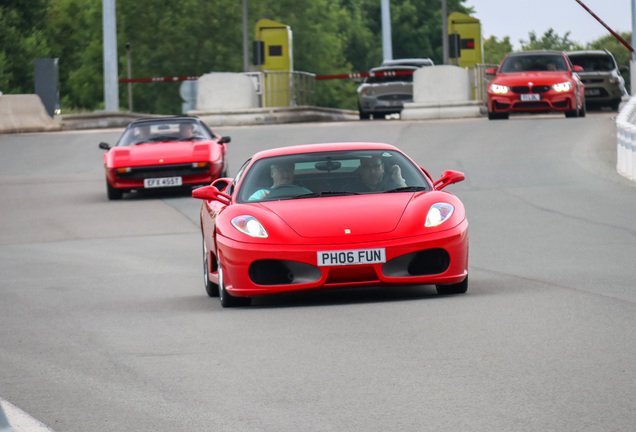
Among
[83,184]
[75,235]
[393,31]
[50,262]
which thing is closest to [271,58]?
[83,184]

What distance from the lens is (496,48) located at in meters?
186

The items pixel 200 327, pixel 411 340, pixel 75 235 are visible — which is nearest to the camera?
pixel 411 340

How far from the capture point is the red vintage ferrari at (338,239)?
10000 millimetres

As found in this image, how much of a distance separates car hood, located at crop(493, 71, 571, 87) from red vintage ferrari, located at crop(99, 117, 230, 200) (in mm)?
11552

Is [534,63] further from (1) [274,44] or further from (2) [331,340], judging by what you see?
(2) [331,340]

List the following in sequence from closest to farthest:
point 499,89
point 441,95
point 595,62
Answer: point 499,89 < point 595,62 < point 441,95

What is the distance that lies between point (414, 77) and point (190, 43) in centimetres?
5383

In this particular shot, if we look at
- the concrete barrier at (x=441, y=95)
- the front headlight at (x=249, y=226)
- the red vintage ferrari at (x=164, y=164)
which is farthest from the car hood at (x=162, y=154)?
the concrete barrier at (x=441, y=95)

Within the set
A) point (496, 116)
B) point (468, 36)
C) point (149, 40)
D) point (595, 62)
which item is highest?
point (149, 40)

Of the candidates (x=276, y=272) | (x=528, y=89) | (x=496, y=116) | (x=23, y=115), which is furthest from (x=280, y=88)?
(x=276, y=272)

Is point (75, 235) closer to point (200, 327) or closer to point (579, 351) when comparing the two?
point (200, 327)

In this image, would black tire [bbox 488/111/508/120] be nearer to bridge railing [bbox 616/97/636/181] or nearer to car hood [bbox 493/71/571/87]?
car hood [bbox 493/71/571/87]

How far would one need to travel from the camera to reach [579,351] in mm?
7578

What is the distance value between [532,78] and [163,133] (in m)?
11.9
